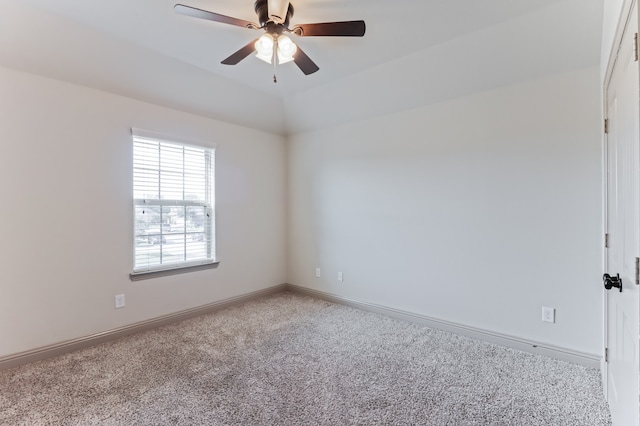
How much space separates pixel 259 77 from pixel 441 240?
104 inches

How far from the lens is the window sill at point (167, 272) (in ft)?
10.2

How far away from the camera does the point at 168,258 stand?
11.1 ft

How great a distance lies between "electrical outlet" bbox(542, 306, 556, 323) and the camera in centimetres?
256

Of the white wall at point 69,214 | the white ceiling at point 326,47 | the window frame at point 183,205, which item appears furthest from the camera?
the window frame at point 183,205

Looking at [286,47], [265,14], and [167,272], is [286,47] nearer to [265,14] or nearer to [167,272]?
[265,14]

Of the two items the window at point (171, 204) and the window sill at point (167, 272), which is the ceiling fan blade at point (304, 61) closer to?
the window at point (171, 204)

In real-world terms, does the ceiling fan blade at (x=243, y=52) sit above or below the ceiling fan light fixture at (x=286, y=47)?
above

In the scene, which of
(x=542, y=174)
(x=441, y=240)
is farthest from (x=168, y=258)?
(x=542, y=174)

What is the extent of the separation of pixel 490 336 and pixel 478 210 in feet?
3.92

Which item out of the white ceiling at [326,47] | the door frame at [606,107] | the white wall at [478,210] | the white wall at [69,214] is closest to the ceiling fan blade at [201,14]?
the white ceiling at [326,47]

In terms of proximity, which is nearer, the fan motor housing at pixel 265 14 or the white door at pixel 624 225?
the white door at pixel 624 225

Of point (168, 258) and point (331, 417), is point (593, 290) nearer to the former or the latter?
point (331, 417)

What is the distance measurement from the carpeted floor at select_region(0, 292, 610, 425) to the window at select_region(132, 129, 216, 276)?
85cm

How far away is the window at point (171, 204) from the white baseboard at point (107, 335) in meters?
0.54
